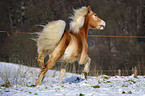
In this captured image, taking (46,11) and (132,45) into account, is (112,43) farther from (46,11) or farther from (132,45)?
(46,11)

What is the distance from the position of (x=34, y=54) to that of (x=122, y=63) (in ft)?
33.1

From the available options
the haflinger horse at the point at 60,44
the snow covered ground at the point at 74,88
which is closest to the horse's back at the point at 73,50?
the haflinger horse at the point at 60,44

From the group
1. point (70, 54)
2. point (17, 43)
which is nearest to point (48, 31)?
point (70, 54)

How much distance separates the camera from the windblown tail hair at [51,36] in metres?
5.64

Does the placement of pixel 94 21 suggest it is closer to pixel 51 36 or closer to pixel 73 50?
pixel 73 50

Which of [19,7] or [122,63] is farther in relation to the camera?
[19,7]

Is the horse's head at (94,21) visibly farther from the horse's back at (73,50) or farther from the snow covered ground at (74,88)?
the snow covered ground at (74,88)

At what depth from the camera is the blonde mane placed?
6.58 metres

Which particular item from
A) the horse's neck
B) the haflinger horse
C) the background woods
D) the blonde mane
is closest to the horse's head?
the horse's neck

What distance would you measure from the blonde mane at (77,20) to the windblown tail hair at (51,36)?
0.85 meters

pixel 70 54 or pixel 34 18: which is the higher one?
pixel 34 18

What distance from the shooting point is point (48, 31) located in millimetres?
5719

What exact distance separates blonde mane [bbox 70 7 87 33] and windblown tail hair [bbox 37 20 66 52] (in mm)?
847

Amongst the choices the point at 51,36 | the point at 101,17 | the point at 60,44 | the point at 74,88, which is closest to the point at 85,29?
the point at 60,44
